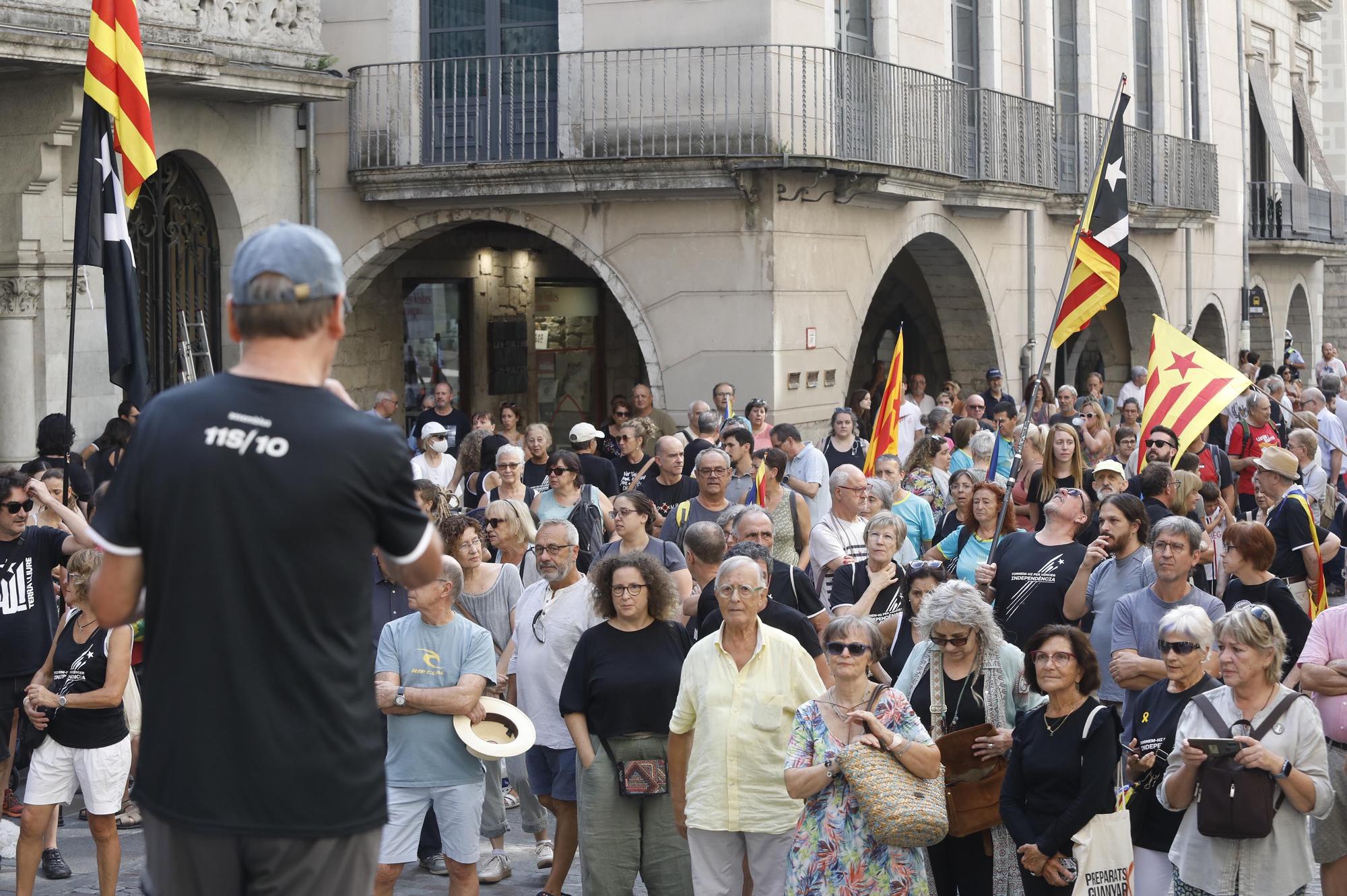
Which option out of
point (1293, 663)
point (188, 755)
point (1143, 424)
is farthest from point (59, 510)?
point (1143, 424)

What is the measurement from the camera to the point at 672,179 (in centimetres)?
1670

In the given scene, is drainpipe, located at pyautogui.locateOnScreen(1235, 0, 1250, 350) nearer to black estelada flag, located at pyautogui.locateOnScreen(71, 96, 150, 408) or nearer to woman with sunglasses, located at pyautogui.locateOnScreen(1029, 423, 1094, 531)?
woman with sunglasses, located at pyautogui.locateOnScreen(1029, 423, 1094, 531)

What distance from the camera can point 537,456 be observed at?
12.3 metres

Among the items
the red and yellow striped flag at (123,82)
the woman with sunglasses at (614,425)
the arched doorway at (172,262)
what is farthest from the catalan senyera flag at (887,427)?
the arched doorway at (172,262)

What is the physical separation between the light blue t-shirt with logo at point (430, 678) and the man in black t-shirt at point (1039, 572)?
2.40m

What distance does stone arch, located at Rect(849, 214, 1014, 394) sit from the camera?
21.2 meters

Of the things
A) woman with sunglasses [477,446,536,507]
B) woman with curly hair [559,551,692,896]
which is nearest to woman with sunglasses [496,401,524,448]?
woman with sunglasses [477,446,536,507]

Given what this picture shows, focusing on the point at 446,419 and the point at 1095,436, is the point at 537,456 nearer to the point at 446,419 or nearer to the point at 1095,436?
the point at 446,419

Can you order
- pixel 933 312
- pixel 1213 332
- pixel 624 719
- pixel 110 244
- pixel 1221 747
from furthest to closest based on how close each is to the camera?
1. pixel 1213 332
2. pixel 933 312
3. pixel 110 244
4. pixel 624 719
5. pixel 1221 747

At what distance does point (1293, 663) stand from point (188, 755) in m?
5.83

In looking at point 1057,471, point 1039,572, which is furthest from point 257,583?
point 1057,471

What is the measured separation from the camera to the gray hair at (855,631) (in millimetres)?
6027

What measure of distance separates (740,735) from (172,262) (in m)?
11.0

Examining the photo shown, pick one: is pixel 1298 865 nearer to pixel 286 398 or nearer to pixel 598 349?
pixel 286 398
